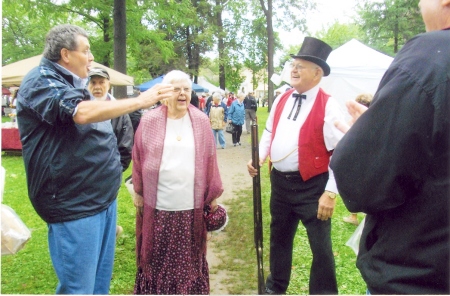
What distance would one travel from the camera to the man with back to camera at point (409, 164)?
1.18 m

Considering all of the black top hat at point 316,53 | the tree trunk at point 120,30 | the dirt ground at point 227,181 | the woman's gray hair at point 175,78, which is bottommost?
the dirt ground at point 227,181

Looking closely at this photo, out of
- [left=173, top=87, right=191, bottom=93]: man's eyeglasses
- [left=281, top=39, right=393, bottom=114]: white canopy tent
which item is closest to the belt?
[left=173, top=87, right=191, bottom=93]: man's eyeglasses

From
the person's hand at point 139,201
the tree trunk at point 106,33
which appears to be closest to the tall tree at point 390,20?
the tree trunk at point 106,33

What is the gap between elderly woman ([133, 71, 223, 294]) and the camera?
2.91m

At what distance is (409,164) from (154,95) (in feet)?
4.46

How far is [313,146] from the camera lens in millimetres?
2873

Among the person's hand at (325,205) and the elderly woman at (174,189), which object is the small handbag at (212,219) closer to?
the elderly woman at (174,189)

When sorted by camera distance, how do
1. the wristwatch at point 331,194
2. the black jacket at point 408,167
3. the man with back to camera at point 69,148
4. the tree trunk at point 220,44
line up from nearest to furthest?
1. the black jacket at point 408,167
2. the man with back to camera at point 69,148
3. the wristwatch at point 331,194
4. the tree trunk at point 220,44

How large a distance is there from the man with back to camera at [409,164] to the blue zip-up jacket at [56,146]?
144 centimetres

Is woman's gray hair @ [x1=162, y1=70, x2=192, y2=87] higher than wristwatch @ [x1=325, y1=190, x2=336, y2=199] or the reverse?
higher

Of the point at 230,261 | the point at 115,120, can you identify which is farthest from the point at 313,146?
the point at 230,261

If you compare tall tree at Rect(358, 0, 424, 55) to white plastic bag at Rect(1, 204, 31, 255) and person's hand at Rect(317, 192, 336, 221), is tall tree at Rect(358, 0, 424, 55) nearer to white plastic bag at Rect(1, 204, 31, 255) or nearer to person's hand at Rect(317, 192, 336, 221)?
person's hand at Rect(317, 192, 336, 221)

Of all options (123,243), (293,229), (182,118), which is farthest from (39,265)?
(293,229)

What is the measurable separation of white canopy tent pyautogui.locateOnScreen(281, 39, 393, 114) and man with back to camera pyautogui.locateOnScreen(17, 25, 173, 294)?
922 centimetres
